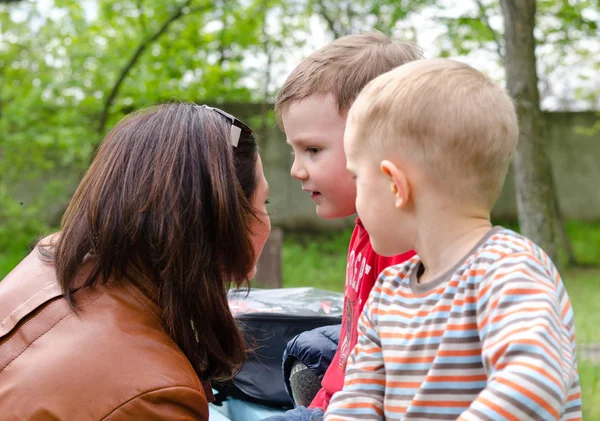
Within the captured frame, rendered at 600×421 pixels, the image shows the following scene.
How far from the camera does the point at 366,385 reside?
1372mm

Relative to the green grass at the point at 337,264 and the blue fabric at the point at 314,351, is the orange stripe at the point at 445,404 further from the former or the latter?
the green grass at the point at 337,264

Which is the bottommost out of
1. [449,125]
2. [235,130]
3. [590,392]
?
[590,392]

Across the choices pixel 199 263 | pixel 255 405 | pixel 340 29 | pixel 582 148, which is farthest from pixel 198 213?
pixel 582 148

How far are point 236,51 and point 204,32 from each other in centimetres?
110

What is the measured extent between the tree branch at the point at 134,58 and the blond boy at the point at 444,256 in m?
7.59


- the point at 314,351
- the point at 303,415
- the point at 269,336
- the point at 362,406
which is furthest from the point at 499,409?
the point at 269,336

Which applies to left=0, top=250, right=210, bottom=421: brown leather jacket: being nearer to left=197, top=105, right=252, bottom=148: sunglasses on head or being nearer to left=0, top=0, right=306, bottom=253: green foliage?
left=197, top=105, right=252, bottom=148: sunglasses on head

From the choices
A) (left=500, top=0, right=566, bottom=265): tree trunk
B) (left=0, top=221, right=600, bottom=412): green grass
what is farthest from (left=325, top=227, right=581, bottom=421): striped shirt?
(left=0, top=221, right=600, bottom=412): green grass

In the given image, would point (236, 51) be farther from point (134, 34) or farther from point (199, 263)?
point (199, 263)

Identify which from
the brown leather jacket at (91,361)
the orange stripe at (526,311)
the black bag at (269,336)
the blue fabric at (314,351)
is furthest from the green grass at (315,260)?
the orange stripe at (526,311)

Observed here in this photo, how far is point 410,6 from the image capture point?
786 centimetres

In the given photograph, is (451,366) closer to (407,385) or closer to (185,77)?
(407,385)

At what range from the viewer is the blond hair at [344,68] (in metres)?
2.00

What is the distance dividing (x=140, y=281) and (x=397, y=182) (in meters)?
0.79
